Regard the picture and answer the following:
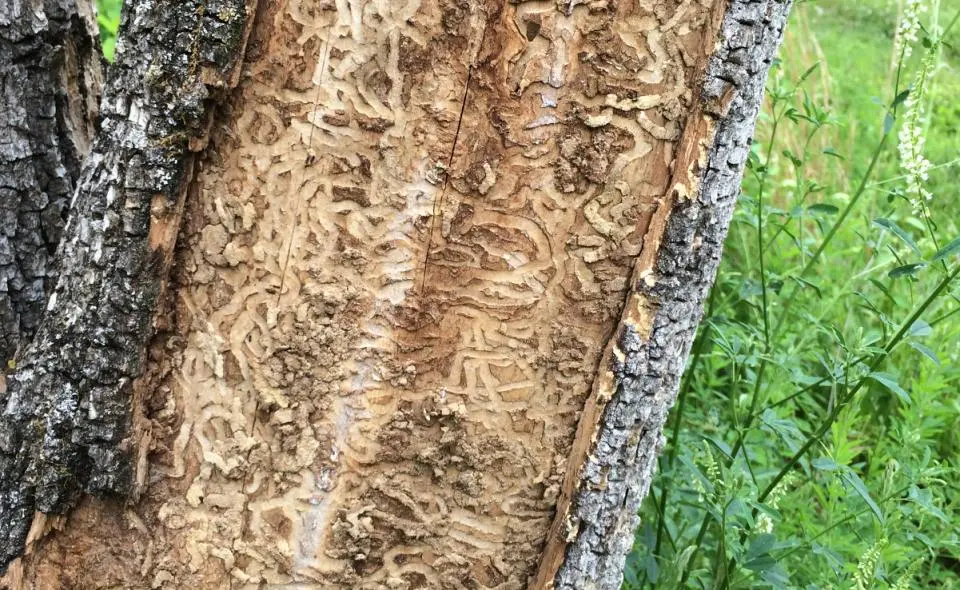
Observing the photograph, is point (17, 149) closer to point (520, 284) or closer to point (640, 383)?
point (520, 284)

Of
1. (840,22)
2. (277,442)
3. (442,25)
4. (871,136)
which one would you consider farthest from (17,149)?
(840,22)

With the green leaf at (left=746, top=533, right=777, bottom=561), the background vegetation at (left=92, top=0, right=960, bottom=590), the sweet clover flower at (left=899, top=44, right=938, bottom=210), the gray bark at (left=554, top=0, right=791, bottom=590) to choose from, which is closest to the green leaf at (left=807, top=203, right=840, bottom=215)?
the background vegetation at (left=92, top=0, right=960, bottom=590)

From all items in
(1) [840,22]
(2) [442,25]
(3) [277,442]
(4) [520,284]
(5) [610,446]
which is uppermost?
(1) [840,22]

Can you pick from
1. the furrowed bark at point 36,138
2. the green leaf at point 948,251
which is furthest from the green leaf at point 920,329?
the furrowed bark at point 36,138

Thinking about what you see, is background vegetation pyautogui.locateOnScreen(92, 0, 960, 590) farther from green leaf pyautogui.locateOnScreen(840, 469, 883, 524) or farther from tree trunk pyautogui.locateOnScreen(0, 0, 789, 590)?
tree trunk pyautogui.locateOnScreen(0, 0, 789, 590)

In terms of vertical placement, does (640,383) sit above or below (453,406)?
above

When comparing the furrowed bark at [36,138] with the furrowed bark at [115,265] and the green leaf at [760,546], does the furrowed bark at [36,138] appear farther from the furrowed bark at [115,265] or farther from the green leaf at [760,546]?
the green leaf at [760,546]
